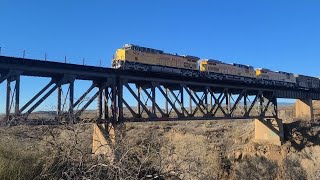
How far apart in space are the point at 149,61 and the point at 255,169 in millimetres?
20597

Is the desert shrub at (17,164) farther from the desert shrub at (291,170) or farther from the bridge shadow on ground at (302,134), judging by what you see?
the bridge shadow on ground at (302,134)

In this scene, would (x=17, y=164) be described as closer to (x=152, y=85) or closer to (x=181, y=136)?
(x=152, y=85)

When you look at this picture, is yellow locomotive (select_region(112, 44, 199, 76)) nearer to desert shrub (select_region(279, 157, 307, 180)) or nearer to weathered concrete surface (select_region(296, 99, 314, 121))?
desert shrub (select_region(279, 157, 307, 180))

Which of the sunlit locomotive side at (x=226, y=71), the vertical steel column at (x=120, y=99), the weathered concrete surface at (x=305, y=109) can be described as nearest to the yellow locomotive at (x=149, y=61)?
the vertical steel column at (x=120, y=99)

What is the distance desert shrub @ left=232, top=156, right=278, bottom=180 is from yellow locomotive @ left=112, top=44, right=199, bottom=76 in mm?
14241

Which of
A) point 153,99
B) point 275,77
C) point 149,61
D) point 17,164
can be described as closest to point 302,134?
point 275,77

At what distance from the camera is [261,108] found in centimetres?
4756

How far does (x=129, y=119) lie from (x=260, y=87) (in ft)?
76.9

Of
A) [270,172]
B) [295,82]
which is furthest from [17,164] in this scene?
[295,82]

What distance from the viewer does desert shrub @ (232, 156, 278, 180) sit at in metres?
43.8

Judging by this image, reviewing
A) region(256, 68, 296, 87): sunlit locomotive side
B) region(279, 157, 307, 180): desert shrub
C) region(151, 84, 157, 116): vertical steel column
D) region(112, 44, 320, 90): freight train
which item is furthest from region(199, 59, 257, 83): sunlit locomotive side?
region(279, 157, 307, 180): desert shrub

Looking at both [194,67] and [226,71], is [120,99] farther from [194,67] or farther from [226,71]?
[226,71]

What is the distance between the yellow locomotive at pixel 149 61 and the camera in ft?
112

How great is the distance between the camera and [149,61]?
36406mm
